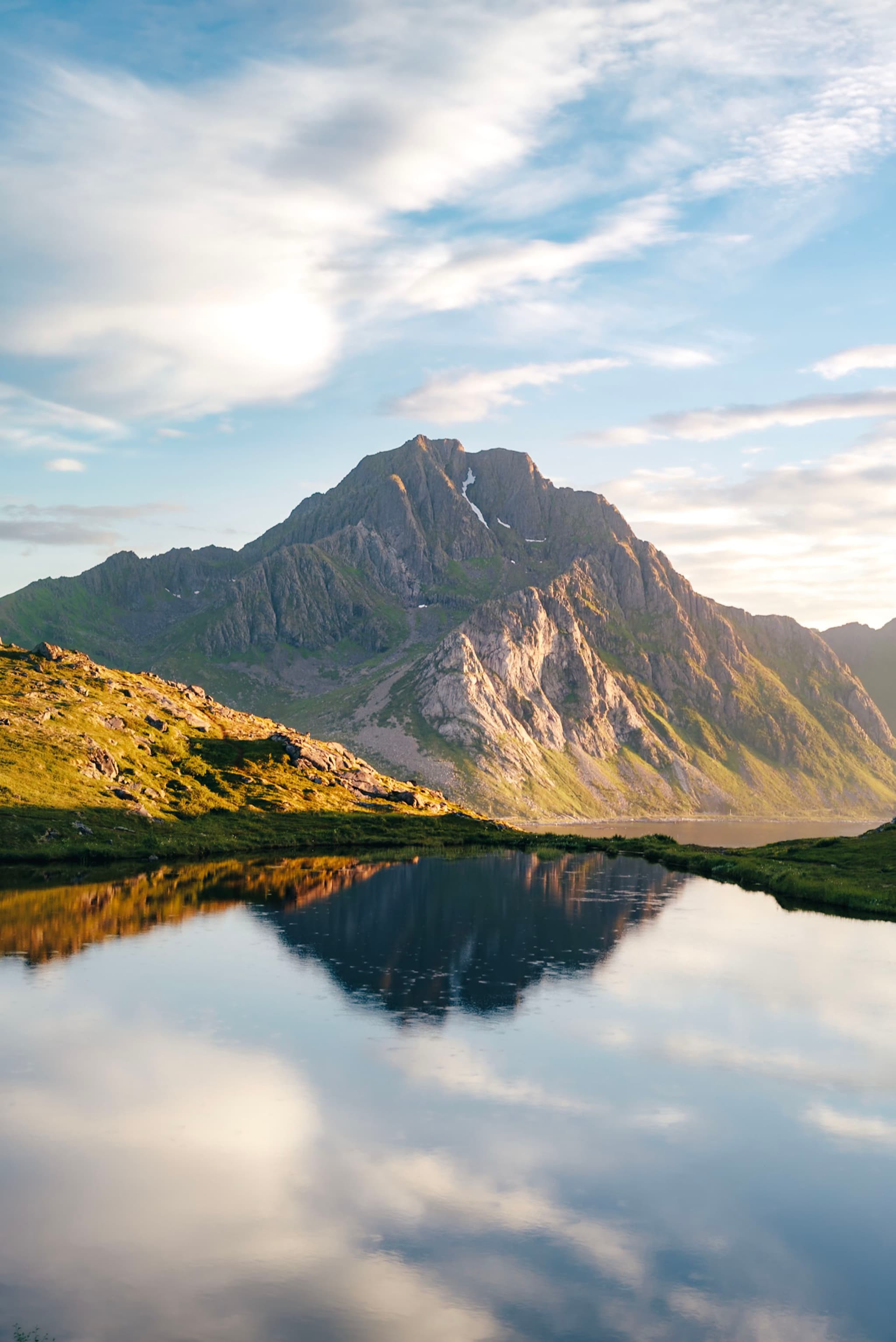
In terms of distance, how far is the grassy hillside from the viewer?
121 metres

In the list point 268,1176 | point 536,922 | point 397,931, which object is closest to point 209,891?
point 397,931

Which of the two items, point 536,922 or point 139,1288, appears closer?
point 139,1288

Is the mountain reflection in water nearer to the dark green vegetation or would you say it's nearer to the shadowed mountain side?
the shadowed mountain side

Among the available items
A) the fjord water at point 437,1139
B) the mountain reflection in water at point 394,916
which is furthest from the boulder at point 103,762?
the fjord water at point 437,1139

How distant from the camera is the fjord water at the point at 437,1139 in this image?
26828 millimetres

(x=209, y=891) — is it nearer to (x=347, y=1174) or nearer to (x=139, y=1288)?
(x=347, y=1174)

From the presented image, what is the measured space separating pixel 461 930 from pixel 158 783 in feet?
256

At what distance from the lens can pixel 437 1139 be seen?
125 feet

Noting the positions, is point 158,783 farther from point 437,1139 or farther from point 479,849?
point 437,1139

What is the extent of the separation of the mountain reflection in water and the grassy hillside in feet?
43.3

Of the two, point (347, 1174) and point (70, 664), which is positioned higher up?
point (70, 664)

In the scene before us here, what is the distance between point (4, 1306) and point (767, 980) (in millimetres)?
54511

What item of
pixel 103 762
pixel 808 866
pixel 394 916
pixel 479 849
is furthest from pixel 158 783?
pixel 808 866

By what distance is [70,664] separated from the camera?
173625 millimetres
